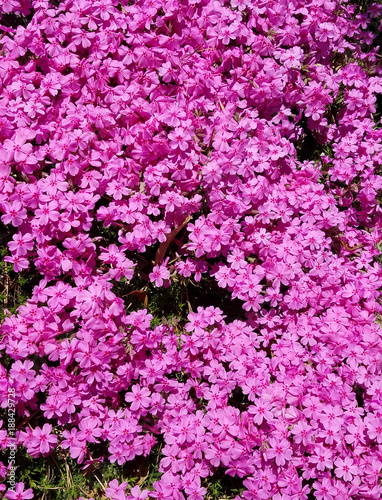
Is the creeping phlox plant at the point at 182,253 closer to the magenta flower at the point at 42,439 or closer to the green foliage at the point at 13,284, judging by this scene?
the magenta flower at the point at 42,439

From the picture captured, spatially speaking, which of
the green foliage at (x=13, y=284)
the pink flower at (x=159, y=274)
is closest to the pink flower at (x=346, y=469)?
the pink flower at (x=159, y=274)

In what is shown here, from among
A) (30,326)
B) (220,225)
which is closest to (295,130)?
(220,225)

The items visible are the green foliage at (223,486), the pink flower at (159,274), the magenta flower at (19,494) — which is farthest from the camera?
the green foliage at (223,486)

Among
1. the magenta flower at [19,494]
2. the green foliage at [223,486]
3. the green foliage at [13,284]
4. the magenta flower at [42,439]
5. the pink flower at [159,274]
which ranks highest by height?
the pink flower at [159,274]

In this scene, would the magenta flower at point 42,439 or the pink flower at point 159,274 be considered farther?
the pink flower at point 159,274

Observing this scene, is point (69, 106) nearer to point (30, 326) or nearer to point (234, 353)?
point (30, 326)

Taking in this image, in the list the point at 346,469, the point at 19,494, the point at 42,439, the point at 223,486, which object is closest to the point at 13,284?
the point at 42,439

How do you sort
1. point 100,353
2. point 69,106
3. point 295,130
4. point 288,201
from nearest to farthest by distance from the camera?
point 100,353 < point 69,106 < point 288,201 < point 295,130

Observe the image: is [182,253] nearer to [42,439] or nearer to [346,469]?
[42,439]
